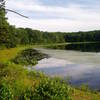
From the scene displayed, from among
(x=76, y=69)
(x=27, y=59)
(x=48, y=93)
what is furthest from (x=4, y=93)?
(x=27, y=59)

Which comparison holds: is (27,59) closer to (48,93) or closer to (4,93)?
(48,93)

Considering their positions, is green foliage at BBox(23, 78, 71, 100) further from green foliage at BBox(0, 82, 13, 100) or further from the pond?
the pond

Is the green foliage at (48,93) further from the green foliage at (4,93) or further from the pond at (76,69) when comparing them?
the pond at (76,69)

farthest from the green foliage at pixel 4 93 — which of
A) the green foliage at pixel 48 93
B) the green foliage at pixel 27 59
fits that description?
the green foliage at pixel 27 59

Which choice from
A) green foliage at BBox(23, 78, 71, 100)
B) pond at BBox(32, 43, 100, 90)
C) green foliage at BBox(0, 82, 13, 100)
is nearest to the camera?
green foliage at BBox(0, 82, 13, 100)

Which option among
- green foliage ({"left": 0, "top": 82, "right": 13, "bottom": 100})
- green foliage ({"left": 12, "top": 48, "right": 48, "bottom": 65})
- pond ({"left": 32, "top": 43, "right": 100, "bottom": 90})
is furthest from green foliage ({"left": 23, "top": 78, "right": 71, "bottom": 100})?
green foliage ({"left": 12, "top": 48, "right": 48, "bottom": 65})

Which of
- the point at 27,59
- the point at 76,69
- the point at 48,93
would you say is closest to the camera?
the point at 48,93

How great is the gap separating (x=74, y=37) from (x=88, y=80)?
504ft

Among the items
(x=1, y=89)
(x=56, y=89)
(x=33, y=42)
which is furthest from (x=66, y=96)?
(x=33, y=42)

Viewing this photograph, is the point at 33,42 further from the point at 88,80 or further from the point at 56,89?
the point at 56,89

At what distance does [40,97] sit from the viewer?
32.9 feet

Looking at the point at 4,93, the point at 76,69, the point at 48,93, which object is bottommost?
the point at 76,69

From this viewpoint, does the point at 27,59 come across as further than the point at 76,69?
Yes

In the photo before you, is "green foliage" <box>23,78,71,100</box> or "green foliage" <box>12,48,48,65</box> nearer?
"green foliage" <box>23,78,71,100</box>
